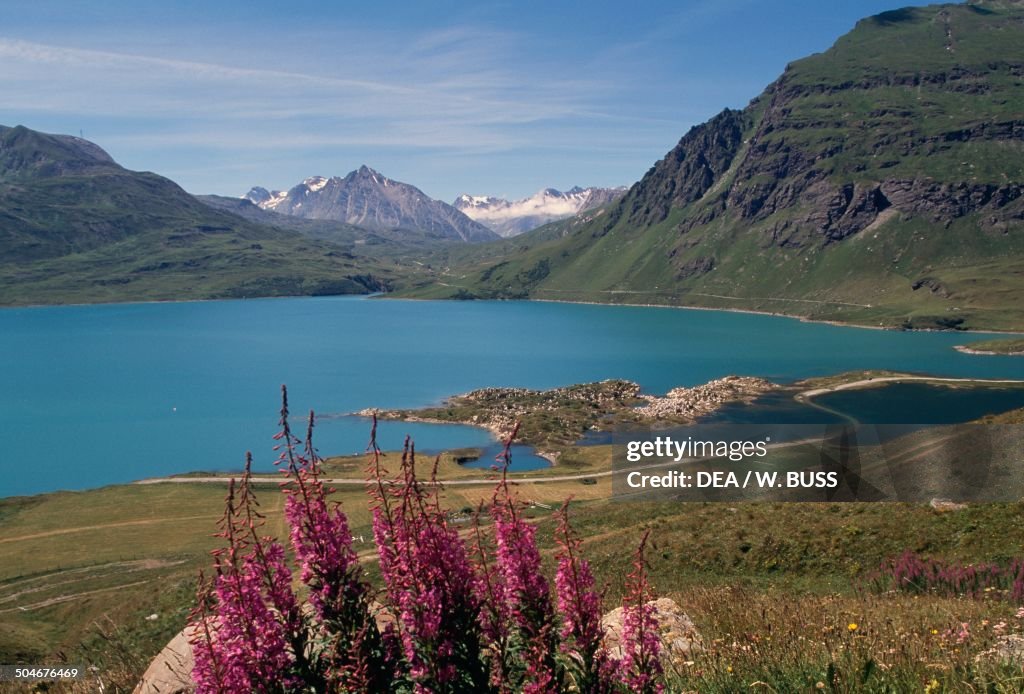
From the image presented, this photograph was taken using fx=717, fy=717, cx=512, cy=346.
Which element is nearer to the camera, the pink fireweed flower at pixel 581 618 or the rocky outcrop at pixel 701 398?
the pink fireweed flower at pixel 581 618

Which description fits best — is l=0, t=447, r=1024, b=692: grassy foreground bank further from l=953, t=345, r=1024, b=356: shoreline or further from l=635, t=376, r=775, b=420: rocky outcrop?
l=953, t=345, r=1024, b=356: shoreline

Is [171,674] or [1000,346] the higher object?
[171,674]

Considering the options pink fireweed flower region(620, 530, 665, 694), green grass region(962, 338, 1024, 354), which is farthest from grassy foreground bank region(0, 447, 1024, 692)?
green grass region(962, 338, 1024, 354)

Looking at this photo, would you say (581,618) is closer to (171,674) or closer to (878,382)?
(171,674)

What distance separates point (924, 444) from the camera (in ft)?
91.2

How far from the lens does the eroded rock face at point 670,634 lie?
771cm

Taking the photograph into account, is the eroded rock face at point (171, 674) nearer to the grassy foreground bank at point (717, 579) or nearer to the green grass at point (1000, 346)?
the grassy foreground bank at point (717, 579)

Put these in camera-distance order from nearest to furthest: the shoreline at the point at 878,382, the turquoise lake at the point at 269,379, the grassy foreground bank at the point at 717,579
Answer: the grassy foreground bank at the point at 717,579
the turquoise lake at the point at 269,379
the shoreline at the point at 878,382

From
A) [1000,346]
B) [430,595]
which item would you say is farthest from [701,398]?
[430,595]

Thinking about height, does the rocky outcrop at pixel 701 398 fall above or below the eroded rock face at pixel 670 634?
below

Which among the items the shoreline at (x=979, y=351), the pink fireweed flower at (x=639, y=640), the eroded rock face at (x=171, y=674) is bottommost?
the shoreline at (x=979, y=351)

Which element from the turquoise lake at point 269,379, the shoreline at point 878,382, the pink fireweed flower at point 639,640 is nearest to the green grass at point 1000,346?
the turquoise lake at point 269,379

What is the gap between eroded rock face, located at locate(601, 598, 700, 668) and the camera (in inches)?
303

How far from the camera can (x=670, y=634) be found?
8.91m
